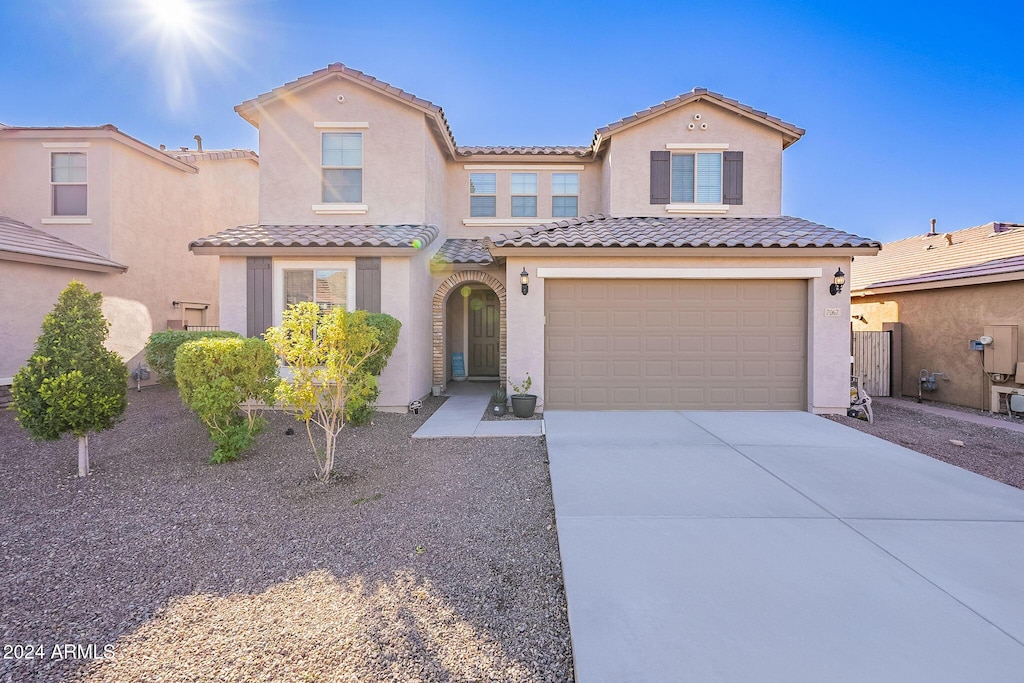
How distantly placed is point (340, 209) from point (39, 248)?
711cm

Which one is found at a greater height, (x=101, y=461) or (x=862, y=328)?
(x=862, y=328)

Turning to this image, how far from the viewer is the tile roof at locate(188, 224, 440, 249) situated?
29.4 feet

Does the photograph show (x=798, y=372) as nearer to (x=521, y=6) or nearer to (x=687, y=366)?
(x=687, y=366)

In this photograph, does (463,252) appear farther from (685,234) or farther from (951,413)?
(951,413)

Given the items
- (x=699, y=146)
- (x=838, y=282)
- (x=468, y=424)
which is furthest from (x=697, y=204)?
(x=468, y=424)

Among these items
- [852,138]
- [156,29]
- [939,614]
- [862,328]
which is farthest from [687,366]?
[156,29]

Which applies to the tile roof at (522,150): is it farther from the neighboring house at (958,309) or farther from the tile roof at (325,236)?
the neighboring house at (958,309)

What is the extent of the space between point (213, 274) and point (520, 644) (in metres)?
17.3

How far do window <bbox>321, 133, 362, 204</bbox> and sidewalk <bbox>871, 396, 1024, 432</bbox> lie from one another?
13661mm

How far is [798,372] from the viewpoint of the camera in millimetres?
9086

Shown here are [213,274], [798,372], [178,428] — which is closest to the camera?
[178,428]

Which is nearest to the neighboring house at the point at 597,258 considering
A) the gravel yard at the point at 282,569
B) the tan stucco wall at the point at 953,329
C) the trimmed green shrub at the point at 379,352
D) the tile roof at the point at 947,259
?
the trimmed green shrub at the point at 379,352

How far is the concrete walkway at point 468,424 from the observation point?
754 cm

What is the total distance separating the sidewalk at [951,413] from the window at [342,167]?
13.7 meters
